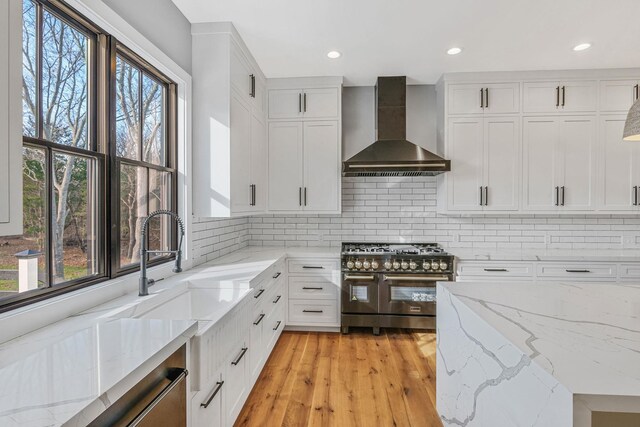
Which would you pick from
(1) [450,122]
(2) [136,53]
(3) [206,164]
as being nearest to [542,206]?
(1) [450,122]

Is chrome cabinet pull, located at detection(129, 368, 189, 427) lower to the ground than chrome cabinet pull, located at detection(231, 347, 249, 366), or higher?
higher

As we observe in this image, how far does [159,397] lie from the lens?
1.05 meters

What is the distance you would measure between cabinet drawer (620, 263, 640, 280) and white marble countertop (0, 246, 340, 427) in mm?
3644

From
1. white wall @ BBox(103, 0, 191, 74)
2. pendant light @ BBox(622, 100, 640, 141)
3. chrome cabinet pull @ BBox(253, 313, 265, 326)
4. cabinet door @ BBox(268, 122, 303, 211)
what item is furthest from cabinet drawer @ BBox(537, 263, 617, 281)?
white wall @ BBox(103, 0, 191, 74)

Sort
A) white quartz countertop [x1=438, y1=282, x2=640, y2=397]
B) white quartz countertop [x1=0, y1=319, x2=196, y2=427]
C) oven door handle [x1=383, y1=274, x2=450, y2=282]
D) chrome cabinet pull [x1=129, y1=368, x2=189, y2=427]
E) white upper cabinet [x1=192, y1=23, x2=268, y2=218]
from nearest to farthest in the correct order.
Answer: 1. white quartz countertop [x1=0, y1=319, x2=196, y2=427]
2. white quartz countertop [x1=438, y1=282, x2=640, y2=397]
3. chrome cabinet pull [x1=129, y1=368, x2=189, y2=427]
4. white upper cabinet [x1=192, y1=23, x2=268, y2=218]
5. oven door handle [x1=383, y1=274, x2=450, y2=282]

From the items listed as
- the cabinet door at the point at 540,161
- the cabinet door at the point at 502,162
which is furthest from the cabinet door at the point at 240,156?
the cabinet door at the point at 540,161

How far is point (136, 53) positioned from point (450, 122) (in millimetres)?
2971

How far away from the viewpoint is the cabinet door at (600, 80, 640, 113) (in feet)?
11.0

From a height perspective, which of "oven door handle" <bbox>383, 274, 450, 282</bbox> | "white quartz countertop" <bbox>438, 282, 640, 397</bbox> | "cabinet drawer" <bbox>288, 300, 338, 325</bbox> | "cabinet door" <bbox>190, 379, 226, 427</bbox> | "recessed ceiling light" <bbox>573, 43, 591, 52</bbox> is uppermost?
"recessed ceiling light" <bbox>573, 43, 591, 52</bbox>

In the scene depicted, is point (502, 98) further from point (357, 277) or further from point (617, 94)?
point (357, 277)

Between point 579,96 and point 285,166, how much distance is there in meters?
3.20

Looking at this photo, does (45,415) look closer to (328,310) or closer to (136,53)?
(136,53)

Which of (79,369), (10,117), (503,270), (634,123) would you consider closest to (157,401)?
(79,369)

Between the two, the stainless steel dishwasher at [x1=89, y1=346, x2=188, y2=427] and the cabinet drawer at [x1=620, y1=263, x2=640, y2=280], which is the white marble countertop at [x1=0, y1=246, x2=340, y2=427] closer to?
the stainless steel dishwasher at [x1=89, y1=346, x2=188, y2=427]
